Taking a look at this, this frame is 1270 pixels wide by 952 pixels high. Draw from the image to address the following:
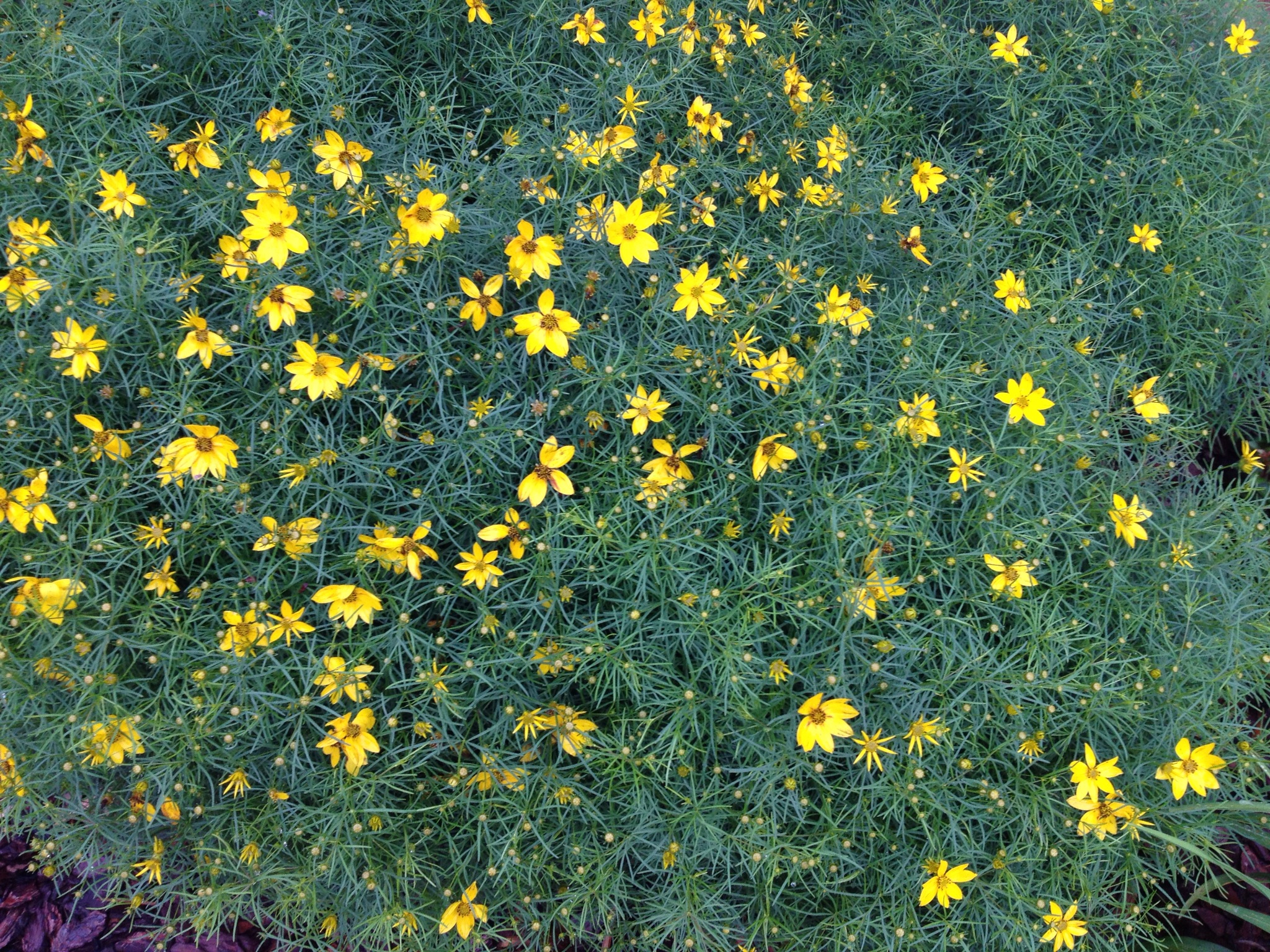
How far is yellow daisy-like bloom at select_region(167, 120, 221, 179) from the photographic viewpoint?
8.17 ft

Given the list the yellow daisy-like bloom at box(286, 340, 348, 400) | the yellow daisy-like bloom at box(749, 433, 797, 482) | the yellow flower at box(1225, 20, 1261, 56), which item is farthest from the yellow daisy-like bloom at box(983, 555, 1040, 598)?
the yellow flower at box(1225, 20, 1261, 56)

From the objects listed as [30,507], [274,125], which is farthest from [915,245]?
[30,507]

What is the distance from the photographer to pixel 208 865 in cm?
209

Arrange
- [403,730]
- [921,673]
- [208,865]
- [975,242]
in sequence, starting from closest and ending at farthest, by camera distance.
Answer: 1. [208,865]
2. [403,730]
3. [921,673]
4. [975,242]

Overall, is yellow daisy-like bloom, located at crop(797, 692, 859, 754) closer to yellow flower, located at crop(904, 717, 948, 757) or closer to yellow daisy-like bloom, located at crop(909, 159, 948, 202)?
yellow flower, located at crop(904, 717, 948, 757)

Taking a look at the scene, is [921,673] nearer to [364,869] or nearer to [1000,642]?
[1000,642]

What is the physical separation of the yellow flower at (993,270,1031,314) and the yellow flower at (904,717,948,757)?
1.40 m

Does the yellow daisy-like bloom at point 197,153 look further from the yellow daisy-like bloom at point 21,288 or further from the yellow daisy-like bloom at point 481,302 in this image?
the yellow daisy-like bloom at point 481,302

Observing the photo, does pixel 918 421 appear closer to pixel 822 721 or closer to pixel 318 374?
pixel 822 721

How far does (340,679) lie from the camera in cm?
208

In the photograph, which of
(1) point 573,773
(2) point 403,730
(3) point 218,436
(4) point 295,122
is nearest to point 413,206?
(3) point 218,436

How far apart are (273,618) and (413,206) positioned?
1.16m

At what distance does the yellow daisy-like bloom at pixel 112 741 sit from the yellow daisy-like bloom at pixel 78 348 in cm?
89

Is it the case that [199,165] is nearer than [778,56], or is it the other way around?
[199,165]
